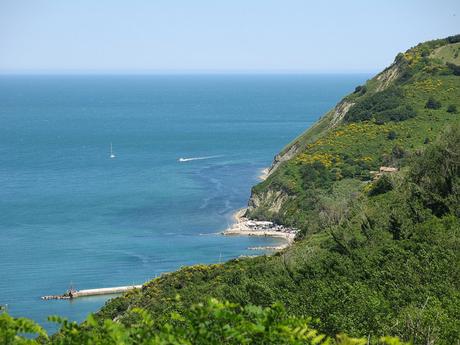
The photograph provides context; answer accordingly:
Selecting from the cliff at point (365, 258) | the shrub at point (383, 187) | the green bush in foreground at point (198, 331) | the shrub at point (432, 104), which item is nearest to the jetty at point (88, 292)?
the cliff at point (365, 258)

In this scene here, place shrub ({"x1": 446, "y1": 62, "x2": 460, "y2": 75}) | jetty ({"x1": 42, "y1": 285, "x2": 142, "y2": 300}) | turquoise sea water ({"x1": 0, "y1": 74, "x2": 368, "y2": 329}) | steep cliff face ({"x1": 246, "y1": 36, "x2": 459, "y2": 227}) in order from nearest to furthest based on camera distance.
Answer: jetty ({"x1": 42, "y1": 285, "x2": 142, "y2": 300})
turquoise sea water ({"x1": 0, "y1": 74, "x2": 368, "y2": 329})
steep cliff face ({"x1": 246, "y1": 36, "x2": 459, "y2": 227})
shrub ({"x1": 446, "y1": 62, "x2": 460, "y2": 75})

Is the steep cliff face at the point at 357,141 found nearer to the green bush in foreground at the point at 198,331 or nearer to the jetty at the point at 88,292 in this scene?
the jetty at the point at 88,292

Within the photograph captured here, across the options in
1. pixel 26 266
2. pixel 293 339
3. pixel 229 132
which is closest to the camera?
pixel 293 339

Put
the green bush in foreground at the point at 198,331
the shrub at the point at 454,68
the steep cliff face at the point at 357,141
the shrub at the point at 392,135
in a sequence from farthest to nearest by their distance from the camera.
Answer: the shrub at the point at 454,68 < the shrub at the point at 392,135 < the steep cliff face at the point at 357,141 < the green bush in foreground at the point at 198,331

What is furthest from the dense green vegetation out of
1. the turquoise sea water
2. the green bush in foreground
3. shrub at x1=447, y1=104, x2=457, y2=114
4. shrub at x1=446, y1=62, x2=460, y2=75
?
shrub at x1=446, y1=62, x2=460, y2=75

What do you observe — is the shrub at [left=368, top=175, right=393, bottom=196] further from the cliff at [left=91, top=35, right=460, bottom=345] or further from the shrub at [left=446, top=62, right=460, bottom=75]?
the shrub at [left=446, top=62, right=460, bottom=75]

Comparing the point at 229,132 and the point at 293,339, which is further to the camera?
the point at 229,132

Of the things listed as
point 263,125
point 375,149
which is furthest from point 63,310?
point 263,125

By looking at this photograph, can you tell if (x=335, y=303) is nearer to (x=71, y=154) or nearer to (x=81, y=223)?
(x=81, y=223)

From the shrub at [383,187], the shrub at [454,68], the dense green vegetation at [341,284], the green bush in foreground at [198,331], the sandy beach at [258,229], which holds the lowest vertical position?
the sandy beach at [258,229]

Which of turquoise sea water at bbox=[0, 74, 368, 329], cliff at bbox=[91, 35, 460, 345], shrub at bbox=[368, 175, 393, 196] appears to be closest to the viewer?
cliff at bbox=[91, 35, 460, 345]

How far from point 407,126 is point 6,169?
72998mm

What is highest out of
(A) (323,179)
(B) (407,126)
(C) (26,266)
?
(B) (407,126)

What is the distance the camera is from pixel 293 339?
446 inches
